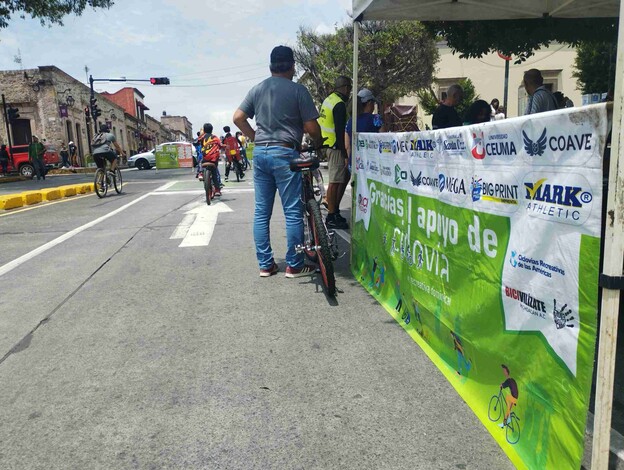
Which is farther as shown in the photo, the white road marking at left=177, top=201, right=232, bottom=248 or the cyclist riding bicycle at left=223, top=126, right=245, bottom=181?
the cyclist riding bicycle at left=223, top=126, right=245, bottom=181

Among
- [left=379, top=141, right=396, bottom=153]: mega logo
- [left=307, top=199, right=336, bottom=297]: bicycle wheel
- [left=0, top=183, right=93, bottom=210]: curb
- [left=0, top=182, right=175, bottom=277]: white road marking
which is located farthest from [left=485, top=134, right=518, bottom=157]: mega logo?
[left=0, top=183, right=93, bottom=210]: curb

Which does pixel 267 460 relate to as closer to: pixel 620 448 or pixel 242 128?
pixel 620 448

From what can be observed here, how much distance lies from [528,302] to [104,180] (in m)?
13.1

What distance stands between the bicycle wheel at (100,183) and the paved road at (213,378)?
791 cm

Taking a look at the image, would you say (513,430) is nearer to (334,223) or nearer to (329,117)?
(329,117)

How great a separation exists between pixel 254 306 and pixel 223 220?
187 inches

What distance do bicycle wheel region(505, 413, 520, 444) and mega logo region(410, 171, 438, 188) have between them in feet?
4.52

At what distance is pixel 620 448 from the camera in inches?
84.3

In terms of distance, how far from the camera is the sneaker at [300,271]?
16.6 ft

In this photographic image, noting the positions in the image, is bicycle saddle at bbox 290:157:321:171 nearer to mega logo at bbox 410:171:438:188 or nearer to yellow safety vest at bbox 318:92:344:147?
mega logo at bbox 410:171:438:188

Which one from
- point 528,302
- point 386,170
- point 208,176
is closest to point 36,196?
point 208,176

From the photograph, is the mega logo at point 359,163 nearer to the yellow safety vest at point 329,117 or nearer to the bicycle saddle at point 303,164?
the bicycle saddle at point 303,164

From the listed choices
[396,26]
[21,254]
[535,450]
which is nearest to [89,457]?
[535,450]

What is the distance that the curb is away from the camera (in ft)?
37.0
